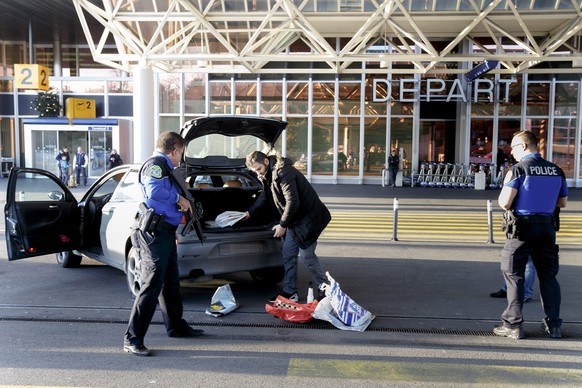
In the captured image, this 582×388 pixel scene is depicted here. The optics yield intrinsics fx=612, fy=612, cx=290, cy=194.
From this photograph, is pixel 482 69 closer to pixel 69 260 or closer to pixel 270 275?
pixel 270 275

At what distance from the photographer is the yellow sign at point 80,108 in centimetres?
2820

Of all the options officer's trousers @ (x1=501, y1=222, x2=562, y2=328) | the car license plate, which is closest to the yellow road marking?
officer's trousers @ (x1=501, y1=222, x2=562, y2=328)

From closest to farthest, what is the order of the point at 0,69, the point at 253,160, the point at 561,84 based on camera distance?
the point at 253,160 → the point at 561,84 → the point at 0,69

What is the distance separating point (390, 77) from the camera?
26.1 m

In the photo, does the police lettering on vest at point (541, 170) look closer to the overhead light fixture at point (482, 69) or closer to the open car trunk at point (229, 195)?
the open car trunk at point (229, 195)

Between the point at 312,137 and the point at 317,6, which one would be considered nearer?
the point at 317,6

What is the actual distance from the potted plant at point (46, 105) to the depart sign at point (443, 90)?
14.8 meters

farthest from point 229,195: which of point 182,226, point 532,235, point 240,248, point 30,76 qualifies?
point 30,76

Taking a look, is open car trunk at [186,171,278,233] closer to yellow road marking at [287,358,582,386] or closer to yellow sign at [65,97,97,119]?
yellow road marking at [287,358,582,386]

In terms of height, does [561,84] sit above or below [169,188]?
above

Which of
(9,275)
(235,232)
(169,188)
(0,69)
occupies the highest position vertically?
(0,69)

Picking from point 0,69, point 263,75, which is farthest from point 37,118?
point 263,75

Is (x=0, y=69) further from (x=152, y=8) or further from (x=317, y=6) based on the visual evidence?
(x=317, y=6)

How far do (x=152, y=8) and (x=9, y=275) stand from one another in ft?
37.9
